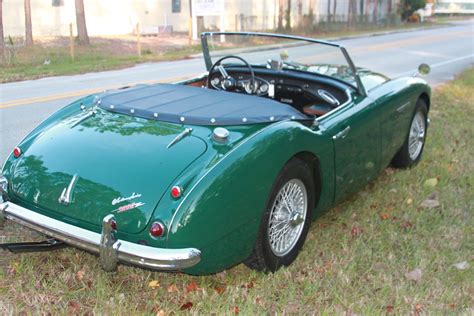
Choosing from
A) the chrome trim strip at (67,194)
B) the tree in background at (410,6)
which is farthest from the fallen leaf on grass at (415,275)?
the tree in background at (410,6)

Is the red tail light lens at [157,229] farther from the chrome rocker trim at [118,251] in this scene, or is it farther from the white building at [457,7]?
the white building at [457,7]

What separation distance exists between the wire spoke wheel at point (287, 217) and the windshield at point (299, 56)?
1.29 m

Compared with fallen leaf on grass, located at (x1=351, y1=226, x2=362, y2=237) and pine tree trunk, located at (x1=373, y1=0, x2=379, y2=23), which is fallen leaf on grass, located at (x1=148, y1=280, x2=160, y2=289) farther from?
pine tree trunk, located at (x1=373, y1=0, x2=379, y2=23)

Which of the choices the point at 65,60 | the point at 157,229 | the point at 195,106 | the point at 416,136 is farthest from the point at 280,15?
the point at 157,229

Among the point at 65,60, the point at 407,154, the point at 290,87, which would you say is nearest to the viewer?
the point at 290,87

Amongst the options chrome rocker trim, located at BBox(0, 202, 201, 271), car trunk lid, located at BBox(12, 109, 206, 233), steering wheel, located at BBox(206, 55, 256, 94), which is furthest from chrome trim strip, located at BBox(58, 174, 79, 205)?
steering wheel, located at BBox(206, 55, 256, 94)

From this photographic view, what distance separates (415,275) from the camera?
3186 millimetres

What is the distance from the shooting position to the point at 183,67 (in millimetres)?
14328

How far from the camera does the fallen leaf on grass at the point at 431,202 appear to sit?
4.30 meters

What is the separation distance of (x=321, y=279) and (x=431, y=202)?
5.54ft

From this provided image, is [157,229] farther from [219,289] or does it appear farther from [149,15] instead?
[149,15]

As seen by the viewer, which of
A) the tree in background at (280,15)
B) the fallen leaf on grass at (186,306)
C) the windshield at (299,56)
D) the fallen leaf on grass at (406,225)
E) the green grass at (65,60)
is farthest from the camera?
the tree in background at (280,15)

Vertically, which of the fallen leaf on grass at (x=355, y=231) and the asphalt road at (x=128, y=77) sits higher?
the asphalt road at (x=128, y=77)

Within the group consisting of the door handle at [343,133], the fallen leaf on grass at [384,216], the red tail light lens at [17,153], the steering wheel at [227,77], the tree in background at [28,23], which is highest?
the tree in background at [28,23]
